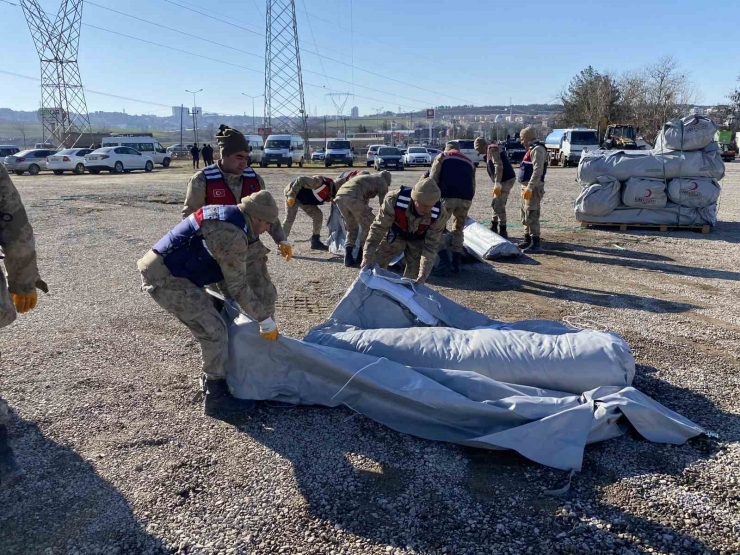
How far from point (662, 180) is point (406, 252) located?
5.82 m

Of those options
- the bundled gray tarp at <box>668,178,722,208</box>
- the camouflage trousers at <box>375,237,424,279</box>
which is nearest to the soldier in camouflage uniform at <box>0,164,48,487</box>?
the camouflage trousers at <box>375,237,424,279</box>

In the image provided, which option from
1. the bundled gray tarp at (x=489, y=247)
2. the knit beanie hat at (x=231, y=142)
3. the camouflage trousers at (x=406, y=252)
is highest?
the knit beanie hat at (x=231, y=142)

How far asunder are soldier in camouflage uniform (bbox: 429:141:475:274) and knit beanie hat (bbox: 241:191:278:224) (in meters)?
4.07

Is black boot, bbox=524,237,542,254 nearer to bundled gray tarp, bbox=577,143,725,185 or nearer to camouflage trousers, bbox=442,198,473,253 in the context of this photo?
camouflage trousers, bbox=442,198,473,253

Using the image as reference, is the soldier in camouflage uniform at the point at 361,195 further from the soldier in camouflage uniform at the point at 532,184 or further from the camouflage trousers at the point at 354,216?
the soldier in camouflage uniform at the point at 532,184

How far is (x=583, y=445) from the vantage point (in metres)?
2.92

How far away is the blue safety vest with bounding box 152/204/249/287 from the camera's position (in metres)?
3.11

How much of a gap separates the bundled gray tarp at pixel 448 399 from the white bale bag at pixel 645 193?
6874 millimetres

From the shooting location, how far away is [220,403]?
3.44 metres

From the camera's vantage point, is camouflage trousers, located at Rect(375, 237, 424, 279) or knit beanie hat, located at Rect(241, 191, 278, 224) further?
camouflage trousers, located at Rect(375, 237, 424, 279)

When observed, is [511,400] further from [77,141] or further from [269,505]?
[77,141]

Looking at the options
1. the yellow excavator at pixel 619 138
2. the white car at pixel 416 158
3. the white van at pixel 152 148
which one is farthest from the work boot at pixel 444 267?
the white van at pixel 152 148

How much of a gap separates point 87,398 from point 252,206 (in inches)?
66.7

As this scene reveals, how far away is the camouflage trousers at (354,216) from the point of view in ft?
22.5
